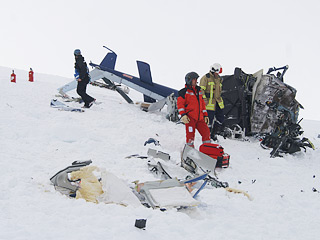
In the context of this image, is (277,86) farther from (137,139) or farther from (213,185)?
(213,185)

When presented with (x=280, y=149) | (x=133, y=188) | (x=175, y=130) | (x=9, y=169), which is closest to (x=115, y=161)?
(x=133, y=188)

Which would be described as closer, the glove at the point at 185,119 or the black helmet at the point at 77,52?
the glove at the point at 185,119

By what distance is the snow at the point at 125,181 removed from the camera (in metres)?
2.57

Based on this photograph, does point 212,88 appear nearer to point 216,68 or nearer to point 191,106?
point 216,68

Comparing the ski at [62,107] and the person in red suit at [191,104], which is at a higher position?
the person in red suit at [191,104]

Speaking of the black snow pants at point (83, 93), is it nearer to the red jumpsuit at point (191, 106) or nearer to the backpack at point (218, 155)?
the red jumpsuit at point (191, 106)

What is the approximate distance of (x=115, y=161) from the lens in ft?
14.7

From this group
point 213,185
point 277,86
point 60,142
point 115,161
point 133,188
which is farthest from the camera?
point 277,86

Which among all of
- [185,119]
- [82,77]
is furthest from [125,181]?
[82,77]

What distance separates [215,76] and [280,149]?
235 cm

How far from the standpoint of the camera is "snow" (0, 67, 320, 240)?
8.45 feet

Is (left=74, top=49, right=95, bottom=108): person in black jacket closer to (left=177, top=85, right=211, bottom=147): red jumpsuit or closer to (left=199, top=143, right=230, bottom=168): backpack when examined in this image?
(left=177, top=85, right=211, bottom=147): red jumpsuit

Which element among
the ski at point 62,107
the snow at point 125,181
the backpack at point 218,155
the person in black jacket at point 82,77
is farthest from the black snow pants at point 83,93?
the backpack at point 218,155

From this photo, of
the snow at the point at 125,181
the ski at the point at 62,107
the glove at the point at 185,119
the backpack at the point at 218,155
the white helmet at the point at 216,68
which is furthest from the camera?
the ski at the point at 62,107
